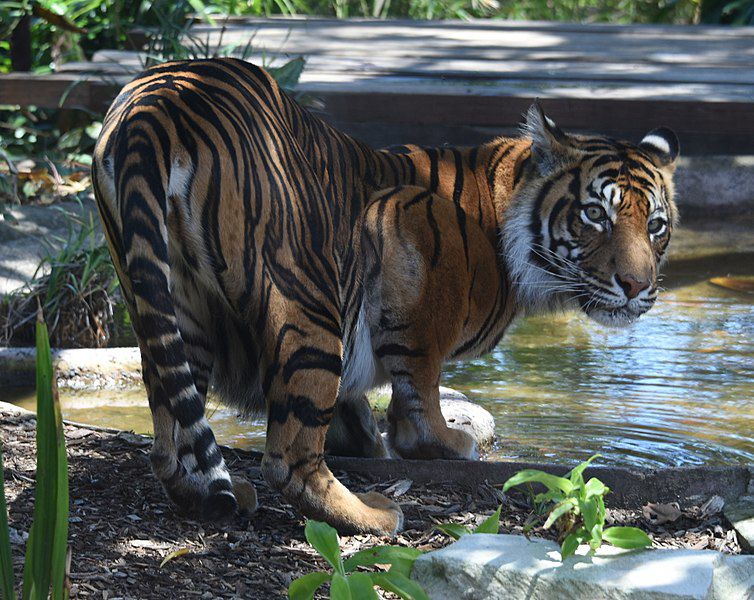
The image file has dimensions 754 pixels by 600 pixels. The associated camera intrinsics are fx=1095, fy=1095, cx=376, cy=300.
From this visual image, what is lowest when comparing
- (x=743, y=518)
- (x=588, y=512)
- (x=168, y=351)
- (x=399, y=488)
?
(x=399, y=488)

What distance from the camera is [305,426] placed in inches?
130

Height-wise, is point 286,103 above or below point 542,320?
above

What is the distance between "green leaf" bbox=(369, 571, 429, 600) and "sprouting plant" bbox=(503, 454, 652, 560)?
1.08ft

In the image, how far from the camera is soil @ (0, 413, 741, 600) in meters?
3.01

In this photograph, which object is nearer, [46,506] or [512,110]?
[46,506]

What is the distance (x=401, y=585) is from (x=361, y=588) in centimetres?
11

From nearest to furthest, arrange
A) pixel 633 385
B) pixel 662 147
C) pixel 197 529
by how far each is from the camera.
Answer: pixel 197 529 < pixel 662 147 < pixel 633 385

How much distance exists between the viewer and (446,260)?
3941 millimetres

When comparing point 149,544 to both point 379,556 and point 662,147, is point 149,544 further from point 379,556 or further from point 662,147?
point 662,147

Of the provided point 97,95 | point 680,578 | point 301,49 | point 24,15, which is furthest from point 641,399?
point 24,15

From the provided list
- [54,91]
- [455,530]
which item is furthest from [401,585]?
[54,91]

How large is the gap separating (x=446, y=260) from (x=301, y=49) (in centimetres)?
608

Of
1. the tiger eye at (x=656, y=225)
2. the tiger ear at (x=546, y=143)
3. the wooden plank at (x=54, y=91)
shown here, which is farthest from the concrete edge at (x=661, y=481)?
the wooden plank at (x=54, y=91)

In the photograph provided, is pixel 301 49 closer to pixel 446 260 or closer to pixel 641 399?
pixel 641 399
